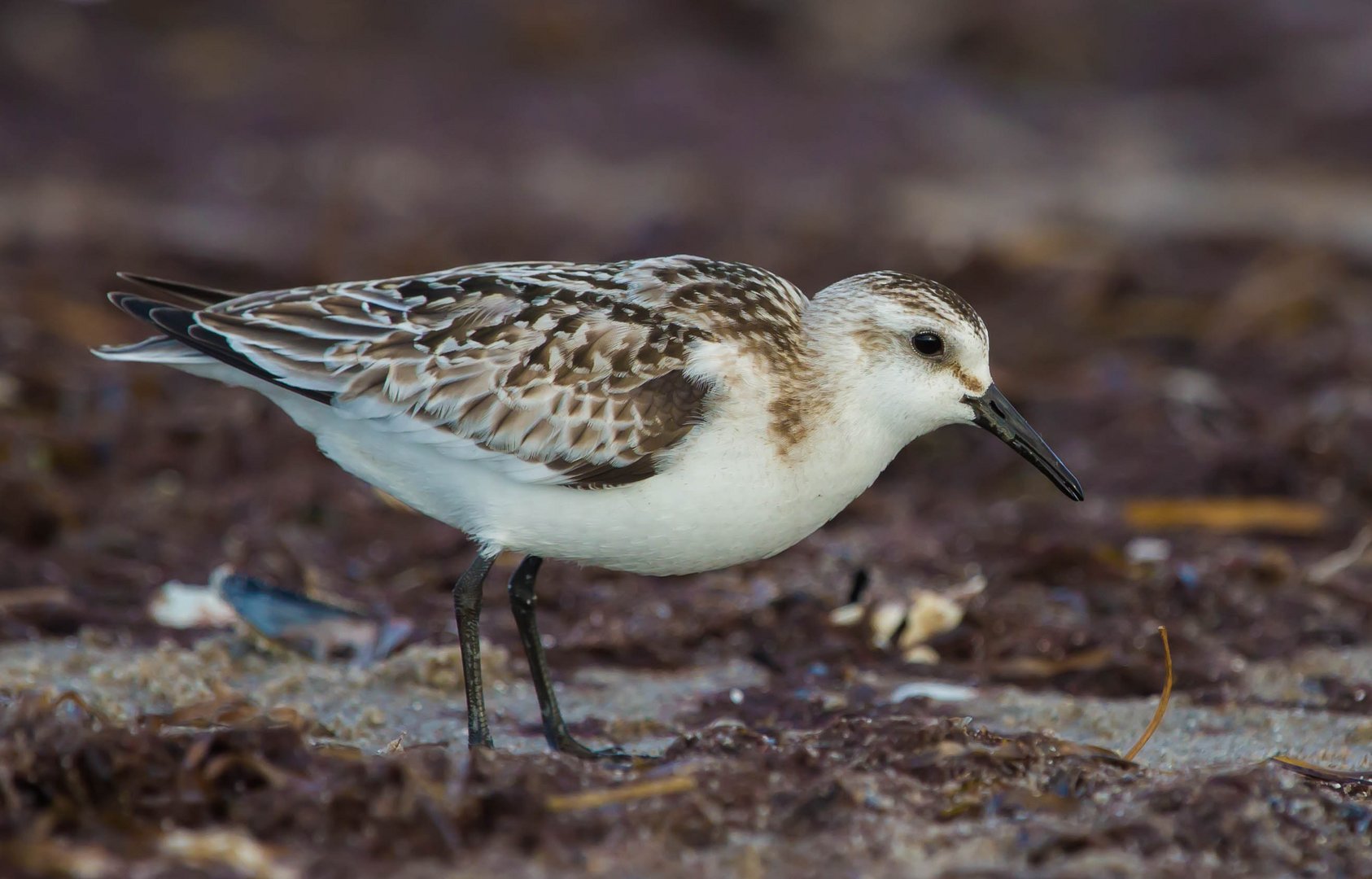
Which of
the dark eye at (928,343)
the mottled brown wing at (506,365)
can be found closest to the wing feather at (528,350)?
the mottled brown wing at (506,365)

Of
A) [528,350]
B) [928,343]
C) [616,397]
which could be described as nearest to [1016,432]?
[928,343]

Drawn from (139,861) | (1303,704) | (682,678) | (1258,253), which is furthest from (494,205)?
(139,861)

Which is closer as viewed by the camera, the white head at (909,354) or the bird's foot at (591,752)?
the bird's foot at (591,752)

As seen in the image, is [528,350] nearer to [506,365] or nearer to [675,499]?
[506,365]

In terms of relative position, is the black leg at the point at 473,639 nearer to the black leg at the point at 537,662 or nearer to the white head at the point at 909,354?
the black leg at the point at 537,662

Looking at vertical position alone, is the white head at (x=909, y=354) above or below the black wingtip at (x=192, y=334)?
above
